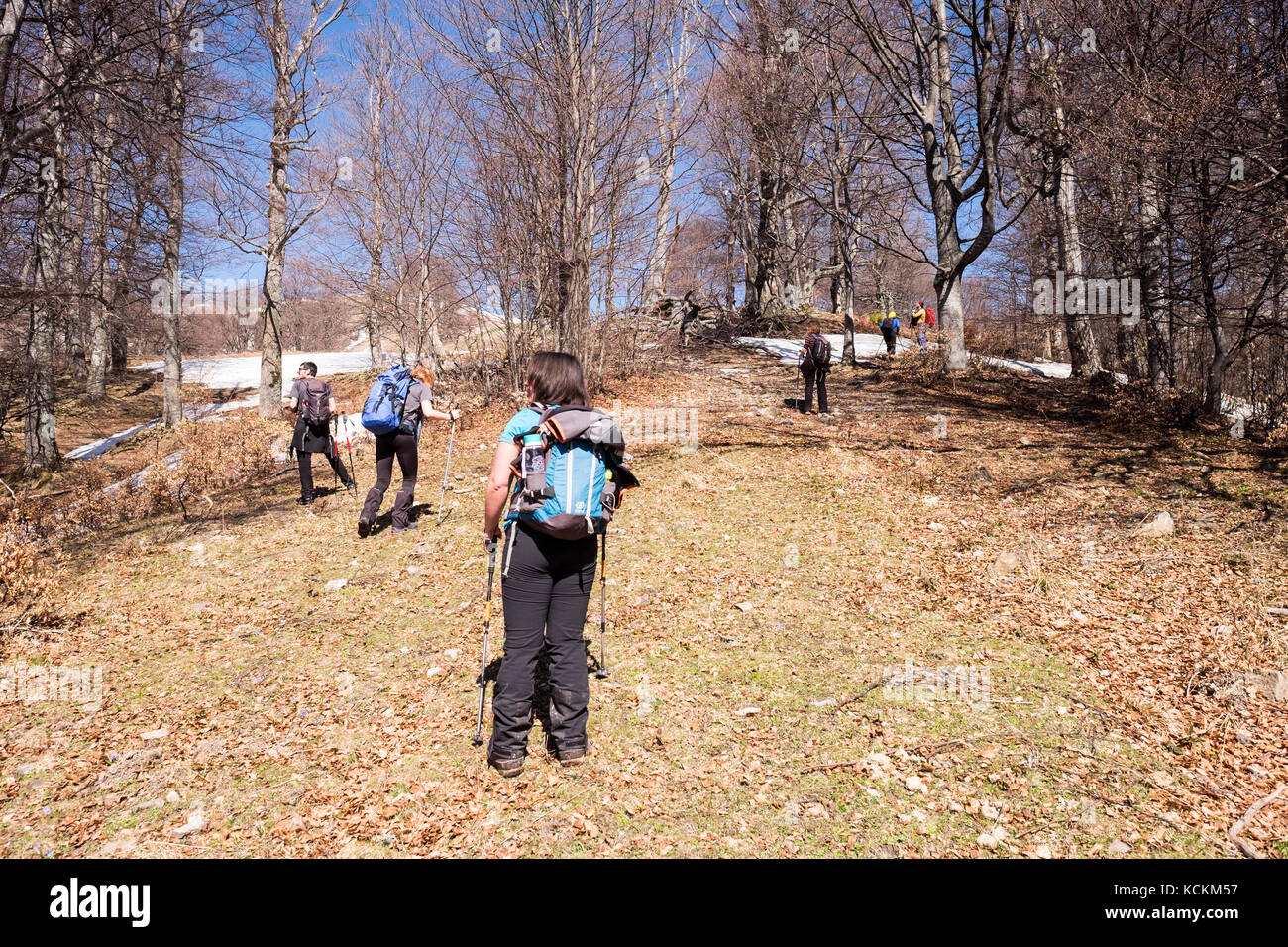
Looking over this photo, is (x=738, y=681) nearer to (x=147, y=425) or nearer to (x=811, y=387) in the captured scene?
(x=811, y=387)

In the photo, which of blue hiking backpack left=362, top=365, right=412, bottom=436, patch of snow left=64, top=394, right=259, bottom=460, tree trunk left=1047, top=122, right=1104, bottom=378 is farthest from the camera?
patch of snow left=64, top=394, right=259, bottom=460

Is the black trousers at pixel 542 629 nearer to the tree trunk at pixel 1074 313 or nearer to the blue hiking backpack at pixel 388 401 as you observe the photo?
the blue hiking backpack at pixel 388 401

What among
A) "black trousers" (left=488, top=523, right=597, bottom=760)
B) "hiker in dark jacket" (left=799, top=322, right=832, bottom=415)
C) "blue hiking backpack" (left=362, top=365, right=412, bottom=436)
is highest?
"hiker in dark jacket" (left=799, top=322, right=832, bottom=415)

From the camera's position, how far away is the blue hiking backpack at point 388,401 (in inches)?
281

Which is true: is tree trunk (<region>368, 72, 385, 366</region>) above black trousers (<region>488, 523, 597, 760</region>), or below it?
above

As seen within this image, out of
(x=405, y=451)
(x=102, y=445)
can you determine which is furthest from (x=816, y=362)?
(x=102, y=445)

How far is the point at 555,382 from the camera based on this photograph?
3.65 metres

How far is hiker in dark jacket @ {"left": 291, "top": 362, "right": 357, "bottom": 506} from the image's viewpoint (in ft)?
27.4

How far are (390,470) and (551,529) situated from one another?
4819mm

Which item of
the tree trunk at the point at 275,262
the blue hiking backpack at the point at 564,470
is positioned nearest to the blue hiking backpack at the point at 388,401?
the blue hiking backpack at the point at 564,470

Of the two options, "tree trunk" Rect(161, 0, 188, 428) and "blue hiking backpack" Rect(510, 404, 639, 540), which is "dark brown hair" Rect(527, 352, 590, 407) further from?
"tree trunk" Rect(161, 0, 188, 428)

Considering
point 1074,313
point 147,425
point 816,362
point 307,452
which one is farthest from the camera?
point 147,425

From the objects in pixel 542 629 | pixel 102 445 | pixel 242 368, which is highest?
pixel 242 368

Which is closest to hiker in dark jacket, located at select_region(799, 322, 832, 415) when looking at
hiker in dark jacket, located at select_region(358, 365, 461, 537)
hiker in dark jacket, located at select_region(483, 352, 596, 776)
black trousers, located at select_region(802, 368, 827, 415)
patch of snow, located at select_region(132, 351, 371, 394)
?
black trousers, located at select_region(802, 368, 827, 415)
